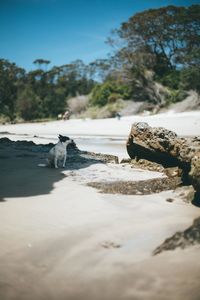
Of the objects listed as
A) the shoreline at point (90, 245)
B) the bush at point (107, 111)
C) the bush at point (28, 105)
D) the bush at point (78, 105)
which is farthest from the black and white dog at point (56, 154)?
the bush at point (28, 105)

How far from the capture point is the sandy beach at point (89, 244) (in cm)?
359

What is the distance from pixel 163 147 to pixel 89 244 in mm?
5784

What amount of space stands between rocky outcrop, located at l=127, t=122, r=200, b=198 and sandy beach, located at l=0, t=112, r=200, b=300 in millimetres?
1204

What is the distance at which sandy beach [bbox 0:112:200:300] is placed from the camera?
359cm

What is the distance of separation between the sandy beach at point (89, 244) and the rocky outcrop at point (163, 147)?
1.20 metres

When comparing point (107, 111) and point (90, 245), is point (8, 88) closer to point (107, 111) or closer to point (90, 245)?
point (107, 111)

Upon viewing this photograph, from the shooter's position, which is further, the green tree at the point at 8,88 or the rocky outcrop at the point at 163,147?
the green tree at the point at 8,88

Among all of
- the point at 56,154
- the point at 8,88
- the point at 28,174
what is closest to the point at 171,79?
the point at 8,88

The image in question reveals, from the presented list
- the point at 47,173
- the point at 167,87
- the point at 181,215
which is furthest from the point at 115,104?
the point at 181,215

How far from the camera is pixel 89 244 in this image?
4637 mm

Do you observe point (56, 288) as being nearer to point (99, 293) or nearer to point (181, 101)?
point (99, 293)

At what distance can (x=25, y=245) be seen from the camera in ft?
15.0

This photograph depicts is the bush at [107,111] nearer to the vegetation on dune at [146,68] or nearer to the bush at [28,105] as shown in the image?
the vegetation on dune at [146,68]

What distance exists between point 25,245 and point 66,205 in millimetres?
1795
